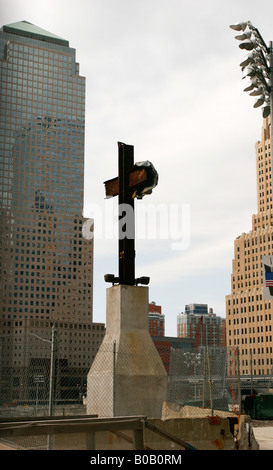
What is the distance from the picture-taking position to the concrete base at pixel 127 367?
12398 millimetres

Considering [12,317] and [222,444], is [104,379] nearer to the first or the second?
[222,444]

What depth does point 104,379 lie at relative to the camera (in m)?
12.7

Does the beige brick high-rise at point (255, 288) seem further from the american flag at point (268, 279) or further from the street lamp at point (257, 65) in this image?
the street lamp at point (257, 65)

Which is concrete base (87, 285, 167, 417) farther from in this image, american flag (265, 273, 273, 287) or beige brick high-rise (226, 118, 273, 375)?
beige brick high-rise (226, 118, 273, 375)

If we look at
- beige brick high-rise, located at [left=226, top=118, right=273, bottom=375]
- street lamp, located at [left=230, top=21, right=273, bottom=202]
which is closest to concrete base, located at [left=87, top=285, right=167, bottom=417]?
street lamp, located at [left=230, top=21, right=273, bottom=202]

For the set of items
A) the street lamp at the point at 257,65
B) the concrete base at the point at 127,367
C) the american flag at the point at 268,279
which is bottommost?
the concrete base at the point at 127,367

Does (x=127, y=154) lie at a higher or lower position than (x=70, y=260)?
lower

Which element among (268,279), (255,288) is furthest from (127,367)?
(255,288)

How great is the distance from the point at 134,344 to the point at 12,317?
584 feet

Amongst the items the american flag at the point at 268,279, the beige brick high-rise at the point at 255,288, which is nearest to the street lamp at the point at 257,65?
the american flag at the point at 268,279

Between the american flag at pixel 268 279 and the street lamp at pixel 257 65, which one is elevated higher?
the street lamp at pixel 257 65

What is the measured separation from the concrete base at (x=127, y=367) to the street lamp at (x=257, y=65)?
5.96 m

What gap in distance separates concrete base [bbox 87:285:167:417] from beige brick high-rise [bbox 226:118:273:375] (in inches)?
6077
